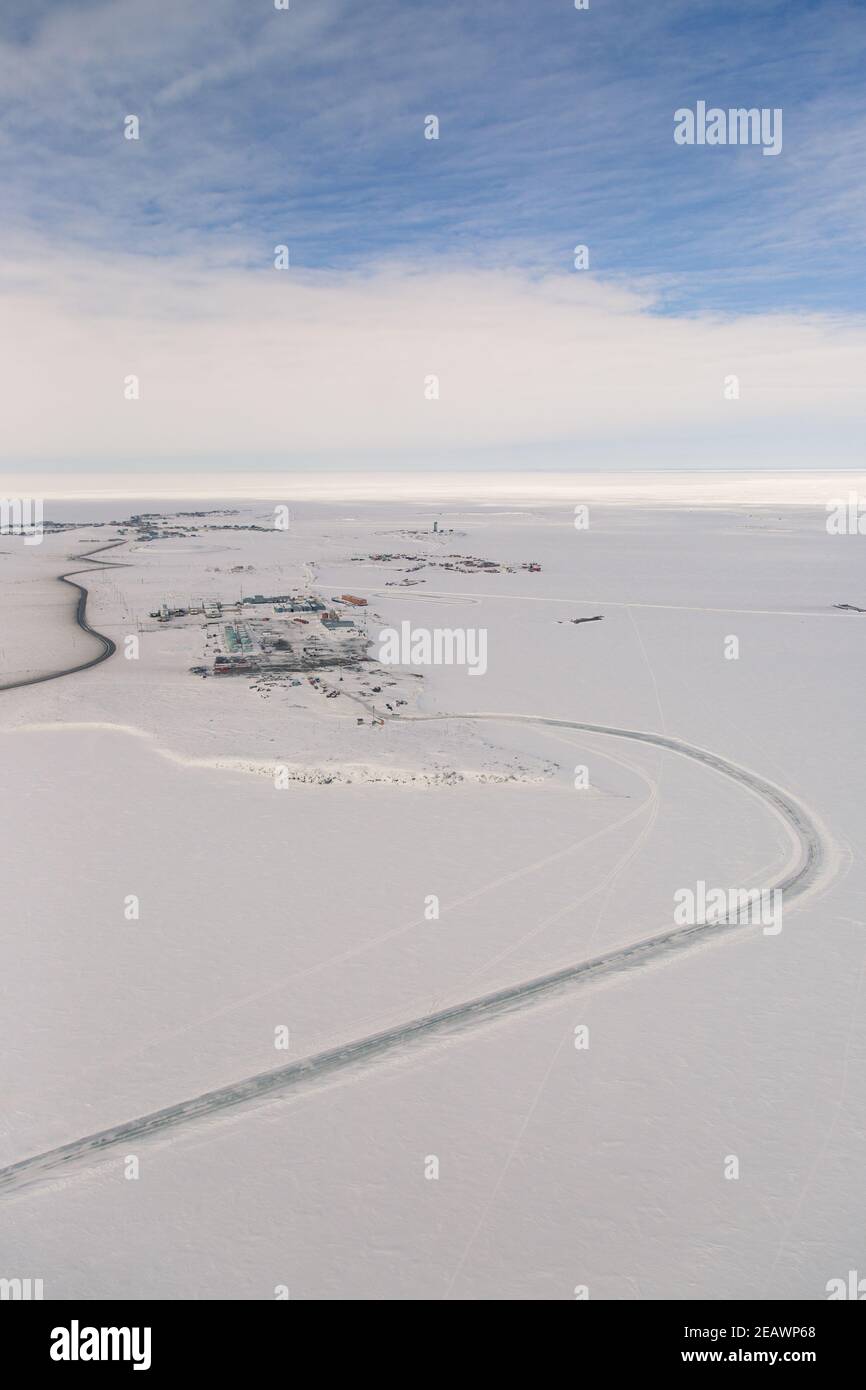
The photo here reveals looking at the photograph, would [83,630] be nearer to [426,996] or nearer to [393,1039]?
[426,996]

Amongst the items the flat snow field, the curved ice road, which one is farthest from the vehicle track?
the curved ice road

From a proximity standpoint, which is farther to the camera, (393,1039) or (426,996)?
(426,996)

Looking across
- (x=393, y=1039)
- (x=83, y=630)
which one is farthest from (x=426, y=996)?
(x=83, y=630)

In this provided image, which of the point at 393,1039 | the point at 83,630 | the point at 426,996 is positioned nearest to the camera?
the point at 393,1039

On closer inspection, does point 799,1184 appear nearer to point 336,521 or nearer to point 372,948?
point 372,948

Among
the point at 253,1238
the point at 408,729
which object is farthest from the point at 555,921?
the point at 408,729

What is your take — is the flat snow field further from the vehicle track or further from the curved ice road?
the vehicle track

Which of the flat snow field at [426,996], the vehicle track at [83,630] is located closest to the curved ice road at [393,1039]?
the flat snow field at [426,996]

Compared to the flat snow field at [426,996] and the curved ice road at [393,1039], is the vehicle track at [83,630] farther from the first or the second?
the curved ice road at [393,1039]
